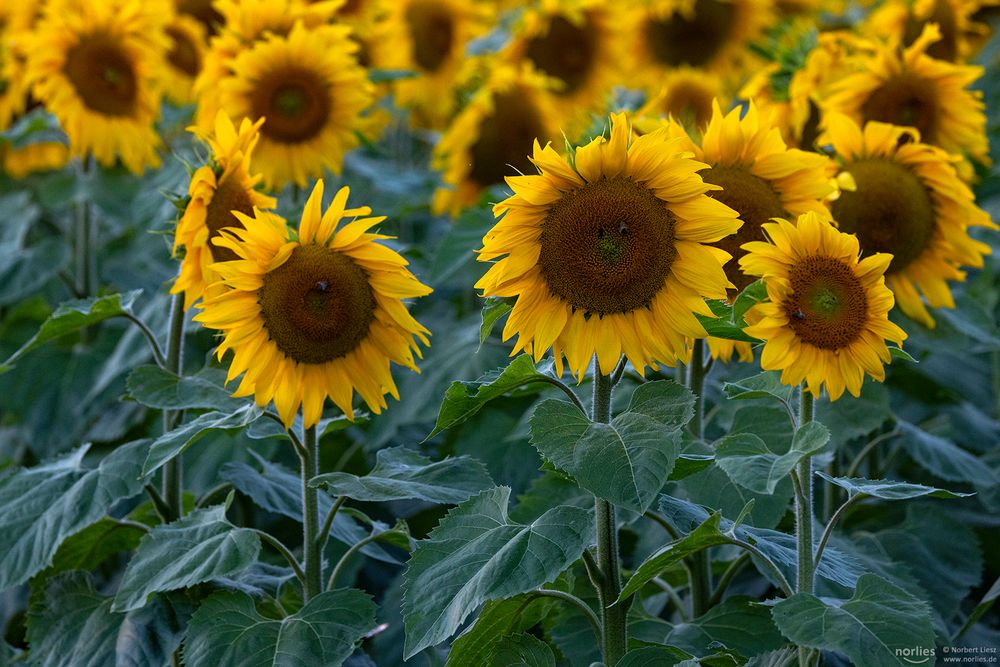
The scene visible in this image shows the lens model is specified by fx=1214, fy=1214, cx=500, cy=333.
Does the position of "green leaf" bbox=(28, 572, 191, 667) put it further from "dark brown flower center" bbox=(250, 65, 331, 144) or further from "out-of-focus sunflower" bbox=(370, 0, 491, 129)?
"out-of-focus sunflower" bbox=(370, 0, 491, 129)

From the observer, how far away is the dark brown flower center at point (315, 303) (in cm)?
166

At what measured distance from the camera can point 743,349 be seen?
6.06 ft

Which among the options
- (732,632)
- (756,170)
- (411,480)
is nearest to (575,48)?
(756,170)

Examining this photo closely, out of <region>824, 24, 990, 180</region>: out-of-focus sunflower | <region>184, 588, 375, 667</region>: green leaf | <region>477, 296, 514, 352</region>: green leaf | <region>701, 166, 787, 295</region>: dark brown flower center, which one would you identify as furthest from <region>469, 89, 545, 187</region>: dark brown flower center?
<region>184, 588, 375, 667</region>: green leaf

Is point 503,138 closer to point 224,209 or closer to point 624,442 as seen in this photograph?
point 224,209

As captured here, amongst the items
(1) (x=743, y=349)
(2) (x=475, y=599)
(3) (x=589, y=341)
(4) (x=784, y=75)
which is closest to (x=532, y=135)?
(4) (x=784, y=75)

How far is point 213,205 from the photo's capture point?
186 cm

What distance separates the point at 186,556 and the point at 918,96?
1.70 metres

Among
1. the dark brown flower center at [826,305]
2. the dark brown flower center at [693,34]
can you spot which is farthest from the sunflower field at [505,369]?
the dark brown flower center at [693,34]

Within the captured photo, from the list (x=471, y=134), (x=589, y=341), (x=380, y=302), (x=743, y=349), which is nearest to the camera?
(x=589, y=341)

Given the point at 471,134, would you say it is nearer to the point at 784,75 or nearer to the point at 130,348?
the point at 784,75

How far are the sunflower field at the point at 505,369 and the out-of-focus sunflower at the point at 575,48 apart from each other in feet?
0.88

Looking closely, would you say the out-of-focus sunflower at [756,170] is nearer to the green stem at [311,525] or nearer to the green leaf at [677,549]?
the green leaf at [677,549]

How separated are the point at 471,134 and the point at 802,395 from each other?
1829mm
